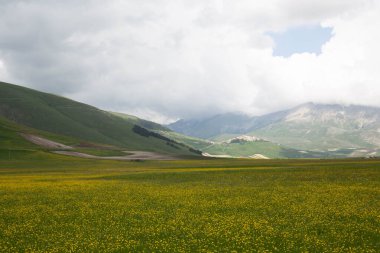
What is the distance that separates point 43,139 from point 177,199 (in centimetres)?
16116

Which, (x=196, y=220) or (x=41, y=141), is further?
(x=41, y=141)

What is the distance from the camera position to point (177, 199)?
44625 millimetres

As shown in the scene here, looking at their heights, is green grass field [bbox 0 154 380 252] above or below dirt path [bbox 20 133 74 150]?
below

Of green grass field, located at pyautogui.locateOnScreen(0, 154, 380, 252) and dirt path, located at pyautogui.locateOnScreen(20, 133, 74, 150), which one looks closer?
green grass field, located at pyautogui.locateOnScreen(0, 154, 380, 252)

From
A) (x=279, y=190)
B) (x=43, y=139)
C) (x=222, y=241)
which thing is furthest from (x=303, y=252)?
(x=43, y=139)

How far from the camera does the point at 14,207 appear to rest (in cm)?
4144

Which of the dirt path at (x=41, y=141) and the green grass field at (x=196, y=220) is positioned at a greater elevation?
the dirt path at (x=41, y=141)

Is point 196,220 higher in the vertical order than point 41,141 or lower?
lower

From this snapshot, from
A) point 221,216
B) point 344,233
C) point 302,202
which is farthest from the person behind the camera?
point 302,202

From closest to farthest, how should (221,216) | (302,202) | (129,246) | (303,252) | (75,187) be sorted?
1. (303,252)
2. (129,246)
3. (221,216)
4. (302,202)
5. (75,187)

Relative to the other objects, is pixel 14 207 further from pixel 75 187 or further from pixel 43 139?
pixel 43 139

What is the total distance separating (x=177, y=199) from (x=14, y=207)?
729 inches

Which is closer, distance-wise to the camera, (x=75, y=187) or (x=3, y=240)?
(x=3, y=240)

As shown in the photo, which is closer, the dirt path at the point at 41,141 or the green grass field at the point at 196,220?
the green grass field at the point at 196,220
